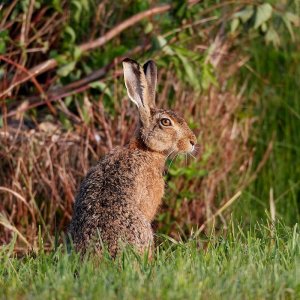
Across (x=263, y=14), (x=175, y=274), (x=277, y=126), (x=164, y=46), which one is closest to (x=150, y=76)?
(x=164, y=46)

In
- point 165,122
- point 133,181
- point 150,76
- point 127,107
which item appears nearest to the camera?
point 133,181

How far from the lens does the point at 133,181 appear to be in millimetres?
5699

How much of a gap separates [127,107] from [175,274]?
12.8 ft

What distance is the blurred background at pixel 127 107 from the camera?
7.56m

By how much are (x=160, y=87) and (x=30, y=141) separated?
146 cm

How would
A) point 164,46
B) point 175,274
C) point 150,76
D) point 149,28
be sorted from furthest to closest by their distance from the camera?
point 149,28
point 164,46
point 150,76
point 175,274

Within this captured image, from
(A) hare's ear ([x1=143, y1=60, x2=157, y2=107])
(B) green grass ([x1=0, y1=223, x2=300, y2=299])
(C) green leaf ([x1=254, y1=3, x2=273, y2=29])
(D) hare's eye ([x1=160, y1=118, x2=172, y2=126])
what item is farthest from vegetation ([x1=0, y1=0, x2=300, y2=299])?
(B) green grass ([x1=0, y1=223, x2=300, y2=299])

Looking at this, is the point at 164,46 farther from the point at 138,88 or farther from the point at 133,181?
the point at 133,181

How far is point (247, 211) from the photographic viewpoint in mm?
7660

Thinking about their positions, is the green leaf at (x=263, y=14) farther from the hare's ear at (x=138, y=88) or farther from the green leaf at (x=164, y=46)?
the hare's ear at (x=138, y=88)

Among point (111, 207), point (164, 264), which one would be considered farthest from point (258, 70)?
point (164, 264)

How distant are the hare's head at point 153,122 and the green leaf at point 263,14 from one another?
1419 mm

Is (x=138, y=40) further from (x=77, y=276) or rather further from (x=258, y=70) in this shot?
(x=77, y=276)

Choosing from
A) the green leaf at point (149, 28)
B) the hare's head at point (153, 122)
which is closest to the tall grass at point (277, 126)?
the green leaf at point (149, 28)
